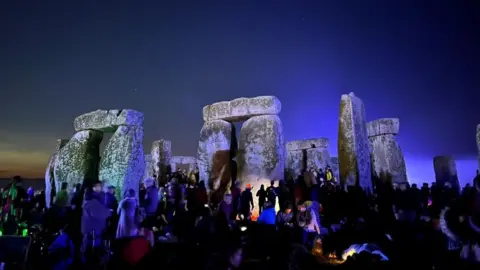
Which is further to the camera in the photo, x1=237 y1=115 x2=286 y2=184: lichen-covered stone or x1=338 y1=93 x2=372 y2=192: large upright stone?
x1=237 y1=115 x2=286 y2=184: lichen-covered stone

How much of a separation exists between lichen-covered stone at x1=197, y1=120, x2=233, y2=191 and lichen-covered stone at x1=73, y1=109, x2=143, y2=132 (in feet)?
10.2

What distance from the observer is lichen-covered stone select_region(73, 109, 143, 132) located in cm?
1085

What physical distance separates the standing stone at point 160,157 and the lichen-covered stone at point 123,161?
6.93m

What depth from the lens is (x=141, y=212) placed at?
5566 millimetres

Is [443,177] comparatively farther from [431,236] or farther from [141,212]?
[141,212]

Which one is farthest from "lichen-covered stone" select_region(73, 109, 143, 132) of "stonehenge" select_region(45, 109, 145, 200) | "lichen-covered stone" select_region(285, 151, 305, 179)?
"lichen-covered stone" select_region(285, 151, 305, 179)

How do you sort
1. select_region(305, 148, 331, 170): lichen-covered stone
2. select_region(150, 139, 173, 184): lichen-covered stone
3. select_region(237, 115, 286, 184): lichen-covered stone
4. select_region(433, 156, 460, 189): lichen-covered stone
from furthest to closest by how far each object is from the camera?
select_region(305, 148, 331, 170): lichen-covered stone, select_region(150, 139, 173, 184): lichen-covered stone, select_region(433, 156, 460, 189): lichen-covered stone, select_region(237, 115, 286, 184): lichen-covered stone

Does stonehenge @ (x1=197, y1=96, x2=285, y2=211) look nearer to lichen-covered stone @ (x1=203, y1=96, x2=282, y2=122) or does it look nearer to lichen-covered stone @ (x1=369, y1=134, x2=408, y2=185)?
lichen-covered stone @ (x1=203, y1=96, x2=282, y2=122)

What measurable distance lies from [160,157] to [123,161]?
7588mm

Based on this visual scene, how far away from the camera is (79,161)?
11141mm

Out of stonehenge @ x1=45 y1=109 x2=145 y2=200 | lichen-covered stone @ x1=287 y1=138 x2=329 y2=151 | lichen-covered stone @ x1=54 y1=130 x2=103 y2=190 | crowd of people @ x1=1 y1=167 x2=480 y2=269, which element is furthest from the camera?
lichen-covered stone @ x1=287 y1=138 x2=329 y2=151

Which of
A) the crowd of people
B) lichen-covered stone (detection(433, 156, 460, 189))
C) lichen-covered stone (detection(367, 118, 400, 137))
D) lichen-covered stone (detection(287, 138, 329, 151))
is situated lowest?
the crowd of people

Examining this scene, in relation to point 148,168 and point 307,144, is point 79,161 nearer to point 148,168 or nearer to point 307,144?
point 148,168

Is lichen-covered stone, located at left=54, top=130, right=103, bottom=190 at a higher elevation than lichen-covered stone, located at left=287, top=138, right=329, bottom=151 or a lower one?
lower
